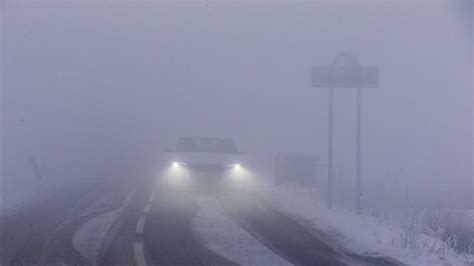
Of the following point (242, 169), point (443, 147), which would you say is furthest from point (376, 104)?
point (242, 169)

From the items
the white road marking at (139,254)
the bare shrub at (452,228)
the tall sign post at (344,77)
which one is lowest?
the bare shrub at (452,228)

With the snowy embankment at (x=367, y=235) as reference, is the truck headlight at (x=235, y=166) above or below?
above

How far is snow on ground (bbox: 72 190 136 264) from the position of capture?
34.0ft

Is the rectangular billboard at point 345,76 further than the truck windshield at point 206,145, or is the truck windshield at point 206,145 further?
the truck windshield at point 206,145

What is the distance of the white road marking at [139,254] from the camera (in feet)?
31.1

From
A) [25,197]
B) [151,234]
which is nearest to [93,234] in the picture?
[151,234]

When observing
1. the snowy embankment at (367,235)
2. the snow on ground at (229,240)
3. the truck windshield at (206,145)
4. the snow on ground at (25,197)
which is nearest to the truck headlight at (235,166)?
the truck windshield at (206,145)

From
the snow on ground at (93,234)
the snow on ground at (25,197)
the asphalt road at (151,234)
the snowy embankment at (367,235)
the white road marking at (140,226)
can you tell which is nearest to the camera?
the asphalt road at (151,234)

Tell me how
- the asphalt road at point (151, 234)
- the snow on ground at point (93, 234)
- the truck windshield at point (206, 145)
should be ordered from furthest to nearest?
the truck windshield at point (206, 145) → the snow on ground at point (93, 234) → the asphalt road at point (151, 234)

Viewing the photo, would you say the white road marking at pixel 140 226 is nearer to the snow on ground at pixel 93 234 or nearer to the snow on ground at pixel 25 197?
the snow on ground at pixel 93 234

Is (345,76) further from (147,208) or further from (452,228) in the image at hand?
(147,208)

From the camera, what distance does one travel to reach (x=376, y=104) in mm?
81125

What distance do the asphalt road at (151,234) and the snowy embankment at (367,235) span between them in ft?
1.49

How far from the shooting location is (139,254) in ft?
33.3
